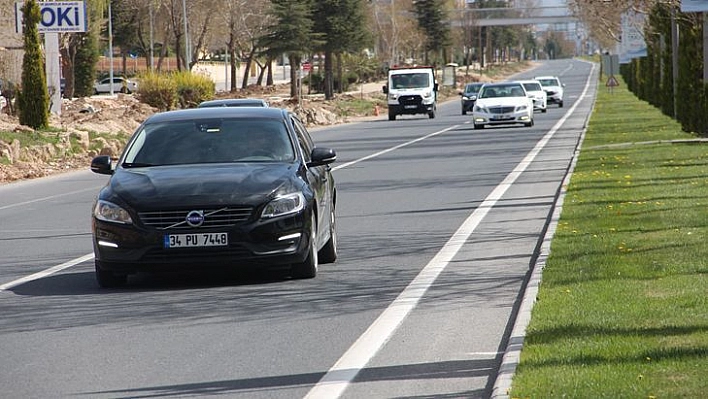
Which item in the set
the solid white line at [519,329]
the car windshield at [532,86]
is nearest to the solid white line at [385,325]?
the solid white line at [519,329]

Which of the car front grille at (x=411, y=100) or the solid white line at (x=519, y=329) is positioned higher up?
the car front grille at (x=411, y=100)

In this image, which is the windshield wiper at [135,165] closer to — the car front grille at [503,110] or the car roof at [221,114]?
the car roof at [221,114]

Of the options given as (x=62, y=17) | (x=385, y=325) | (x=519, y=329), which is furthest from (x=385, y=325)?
(x=62, y=17)

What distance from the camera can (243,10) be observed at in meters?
103

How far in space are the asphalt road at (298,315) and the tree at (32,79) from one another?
1935cm

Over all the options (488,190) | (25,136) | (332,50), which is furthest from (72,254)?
(332,50)

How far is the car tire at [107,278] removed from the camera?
12.3 meters

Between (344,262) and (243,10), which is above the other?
(243,10)

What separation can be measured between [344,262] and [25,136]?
979 inches

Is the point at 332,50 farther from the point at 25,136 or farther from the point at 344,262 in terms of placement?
the point at 344,262

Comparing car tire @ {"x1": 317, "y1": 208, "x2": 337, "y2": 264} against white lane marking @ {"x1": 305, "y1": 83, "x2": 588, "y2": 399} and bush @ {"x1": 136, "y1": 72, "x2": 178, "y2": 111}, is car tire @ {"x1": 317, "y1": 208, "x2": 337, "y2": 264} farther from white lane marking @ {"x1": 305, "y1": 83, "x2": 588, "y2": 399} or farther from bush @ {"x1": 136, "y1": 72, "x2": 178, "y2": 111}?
bush @ {"x1": 136, "y1": 72, "x2": 178, "y2": 111}

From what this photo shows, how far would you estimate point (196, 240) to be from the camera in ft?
39.4

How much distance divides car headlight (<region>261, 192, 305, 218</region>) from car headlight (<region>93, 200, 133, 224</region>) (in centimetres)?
111

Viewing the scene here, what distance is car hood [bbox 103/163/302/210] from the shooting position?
12039 mm
